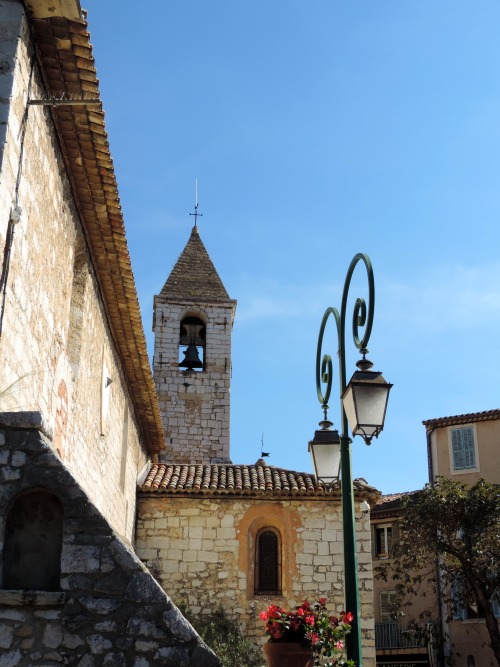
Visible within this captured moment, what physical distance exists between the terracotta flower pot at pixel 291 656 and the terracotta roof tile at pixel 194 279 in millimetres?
22156

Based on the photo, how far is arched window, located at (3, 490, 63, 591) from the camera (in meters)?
5.53

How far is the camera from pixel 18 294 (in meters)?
7.40

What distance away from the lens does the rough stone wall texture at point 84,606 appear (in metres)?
5.29

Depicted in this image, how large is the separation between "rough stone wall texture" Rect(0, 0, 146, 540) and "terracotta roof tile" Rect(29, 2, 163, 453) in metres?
0.15

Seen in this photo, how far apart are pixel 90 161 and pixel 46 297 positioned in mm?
1554

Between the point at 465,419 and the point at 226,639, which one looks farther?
the point at 465,419

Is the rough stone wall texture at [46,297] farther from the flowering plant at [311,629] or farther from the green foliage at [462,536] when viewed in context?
the green foliage at [462,536]

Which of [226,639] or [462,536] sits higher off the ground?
[462,536]

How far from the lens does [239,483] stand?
61.8 feet

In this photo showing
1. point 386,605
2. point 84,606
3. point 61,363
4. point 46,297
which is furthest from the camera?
point 386,605

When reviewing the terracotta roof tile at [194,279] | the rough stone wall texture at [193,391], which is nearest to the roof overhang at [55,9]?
the rough stone wall texture at [193,391]

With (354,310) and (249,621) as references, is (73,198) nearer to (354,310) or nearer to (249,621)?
(354,310)

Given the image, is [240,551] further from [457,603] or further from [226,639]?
[457,603]

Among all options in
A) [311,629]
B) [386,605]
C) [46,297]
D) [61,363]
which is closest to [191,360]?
[386,605]
